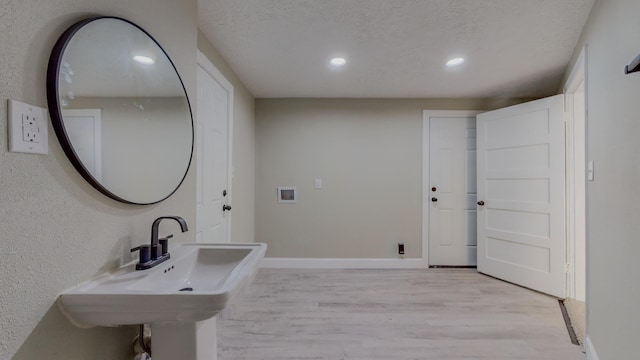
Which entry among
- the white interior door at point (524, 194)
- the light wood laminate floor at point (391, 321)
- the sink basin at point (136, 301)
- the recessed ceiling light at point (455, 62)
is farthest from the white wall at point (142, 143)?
the white interior door at point (524, 194)

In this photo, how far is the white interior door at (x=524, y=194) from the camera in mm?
2506

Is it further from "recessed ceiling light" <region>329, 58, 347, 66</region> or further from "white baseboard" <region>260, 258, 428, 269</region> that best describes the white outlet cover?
"white baseboard" <region>260, 258, 428, 269</region>

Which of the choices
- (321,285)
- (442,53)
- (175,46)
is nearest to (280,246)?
(321,285)

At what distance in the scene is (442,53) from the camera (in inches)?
85.6

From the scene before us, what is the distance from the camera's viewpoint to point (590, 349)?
1.58 m

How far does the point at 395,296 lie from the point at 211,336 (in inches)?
74.3

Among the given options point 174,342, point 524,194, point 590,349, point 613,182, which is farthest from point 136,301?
point 524,194

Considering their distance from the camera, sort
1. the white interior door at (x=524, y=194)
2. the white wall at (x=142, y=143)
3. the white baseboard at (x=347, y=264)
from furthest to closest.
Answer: the white baseboard at (x=347, y=264), the white interior door at (x=524, y=194), the white wall at (x=142, y=143)

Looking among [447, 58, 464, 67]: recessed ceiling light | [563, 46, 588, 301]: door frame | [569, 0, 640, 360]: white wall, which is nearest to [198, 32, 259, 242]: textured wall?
[447, 58, 464, 67]: recessed ceiling light

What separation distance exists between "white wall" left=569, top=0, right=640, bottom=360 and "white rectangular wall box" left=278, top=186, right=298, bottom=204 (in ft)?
8.62

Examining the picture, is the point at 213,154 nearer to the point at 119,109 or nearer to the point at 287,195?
the point at 119,109

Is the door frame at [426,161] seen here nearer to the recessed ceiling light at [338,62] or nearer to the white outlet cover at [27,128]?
the recessed ceiling light at [338,62]

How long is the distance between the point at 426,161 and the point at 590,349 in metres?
2.15

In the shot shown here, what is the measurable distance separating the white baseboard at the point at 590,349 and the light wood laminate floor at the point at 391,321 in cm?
7
